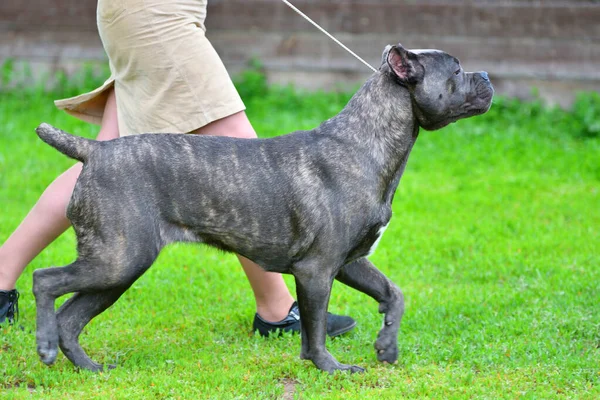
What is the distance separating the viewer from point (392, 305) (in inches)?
194

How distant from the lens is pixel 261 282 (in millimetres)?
5312

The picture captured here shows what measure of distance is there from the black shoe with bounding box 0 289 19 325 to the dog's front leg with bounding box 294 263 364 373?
185 centimetres

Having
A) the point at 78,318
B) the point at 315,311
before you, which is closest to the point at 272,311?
the point at 315,311

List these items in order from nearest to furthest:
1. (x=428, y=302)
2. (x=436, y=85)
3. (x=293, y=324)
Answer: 1. (x=436, y=85)
2. (x=293, y=324)
3. (x=428, y=302)

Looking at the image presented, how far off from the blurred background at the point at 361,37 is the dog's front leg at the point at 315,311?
6.63 metres

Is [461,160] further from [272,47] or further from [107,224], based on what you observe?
[107,224]

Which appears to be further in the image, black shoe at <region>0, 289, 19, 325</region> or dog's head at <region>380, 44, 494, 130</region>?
black shoe at <region>0, 289, 19, 325</region>

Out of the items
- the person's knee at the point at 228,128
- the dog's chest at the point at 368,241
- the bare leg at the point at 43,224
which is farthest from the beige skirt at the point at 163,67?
the dog's chest at the point at 368,241

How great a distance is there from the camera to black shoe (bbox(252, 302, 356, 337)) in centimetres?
530

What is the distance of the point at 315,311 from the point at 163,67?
160 cm

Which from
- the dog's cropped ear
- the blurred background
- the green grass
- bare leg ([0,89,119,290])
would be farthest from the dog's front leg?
the blurred background

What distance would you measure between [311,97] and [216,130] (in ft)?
19.1

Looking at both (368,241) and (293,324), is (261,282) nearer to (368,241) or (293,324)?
(293,324)

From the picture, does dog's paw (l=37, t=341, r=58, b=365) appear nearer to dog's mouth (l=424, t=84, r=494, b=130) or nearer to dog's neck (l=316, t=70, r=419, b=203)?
dog's neck (l=316, t=70, r=419, b=203)
